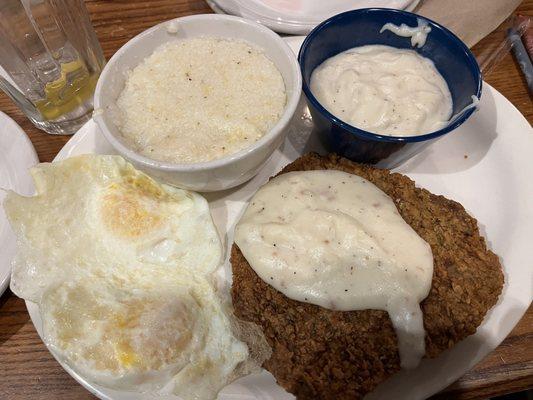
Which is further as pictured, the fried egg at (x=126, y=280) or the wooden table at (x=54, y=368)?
the wooden table at (x=54, y=368)

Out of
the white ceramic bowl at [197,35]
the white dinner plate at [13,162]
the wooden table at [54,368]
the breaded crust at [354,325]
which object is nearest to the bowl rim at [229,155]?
the white ceramic bowl at [197,35]

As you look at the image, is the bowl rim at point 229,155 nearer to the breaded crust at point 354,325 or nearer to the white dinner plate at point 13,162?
the breaded crust at point 354,325

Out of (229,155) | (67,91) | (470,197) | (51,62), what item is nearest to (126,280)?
(229,155)

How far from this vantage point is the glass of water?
191 centimetres

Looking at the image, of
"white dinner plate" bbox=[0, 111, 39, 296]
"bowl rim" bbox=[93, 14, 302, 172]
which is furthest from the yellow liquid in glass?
"bowl rim" bbox=[93, 14, 302, 172]

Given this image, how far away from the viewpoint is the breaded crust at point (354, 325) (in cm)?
137

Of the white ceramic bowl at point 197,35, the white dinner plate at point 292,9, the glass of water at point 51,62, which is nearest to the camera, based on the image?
the white ceramic bowl at point 197,35

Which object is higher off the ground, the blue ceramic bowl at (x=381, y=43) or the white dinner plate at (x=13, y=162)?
the blue ceramic bowl at (x=381, y=43)

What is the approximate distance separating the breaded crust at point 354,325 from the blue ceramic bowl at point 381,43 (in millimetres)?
374

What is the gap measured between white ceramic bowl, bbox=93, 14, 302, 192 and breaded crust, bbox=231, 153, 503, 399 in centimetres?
35

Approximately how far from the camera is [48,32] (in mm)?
1992

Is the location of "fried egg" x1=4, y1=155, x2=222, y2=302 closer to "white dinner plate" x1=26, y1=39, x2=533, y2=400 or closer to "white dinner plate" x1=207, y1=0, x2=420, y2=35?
"white dinner plate" x1=26, y1=39, x2=533, y2=400

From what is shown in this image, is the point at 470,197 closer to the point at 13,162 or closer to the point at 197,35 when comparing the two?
the point at 197,35

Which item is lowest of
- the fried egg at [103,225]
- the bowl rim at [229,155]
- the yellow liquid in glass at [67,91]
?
the fried egg at [103,225]
